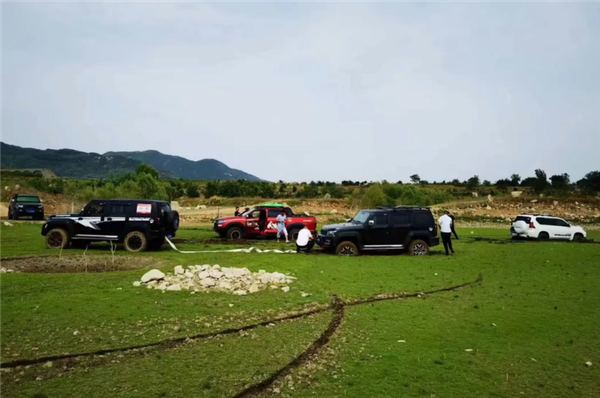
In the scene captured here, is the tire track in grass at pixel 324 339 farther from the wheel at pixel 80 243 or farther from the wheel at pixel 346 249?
the wheel at pixel 80 243

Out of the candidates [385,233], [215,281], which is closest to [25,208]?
[385,233]

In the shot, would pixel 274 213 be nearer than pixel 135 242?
No

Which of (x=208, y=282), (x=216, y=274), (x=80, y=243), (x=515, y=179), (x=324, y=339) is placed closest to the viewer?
(x=324, y=339)

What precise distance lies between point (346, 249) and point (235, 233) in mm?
8170

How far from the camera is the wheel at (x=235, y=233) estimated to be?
24.8 metres

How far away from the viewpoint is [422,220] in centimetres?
1930

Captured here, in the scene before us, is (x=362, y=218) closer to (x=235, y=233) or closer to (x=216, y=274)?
(x=235, y=233)

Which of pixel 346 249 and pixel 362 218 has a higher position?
pixel 362 218

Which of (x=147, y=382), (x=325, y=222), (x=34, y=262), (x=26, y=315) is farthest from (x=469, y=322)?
(x=325, y=222)

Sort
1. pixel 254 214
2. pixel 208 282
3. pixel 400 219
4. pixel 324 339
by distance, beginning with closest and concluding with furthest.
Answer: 1. pixel 324 339
2. pixel 208 282
3. pixel 400 219
4. pixel 254 214

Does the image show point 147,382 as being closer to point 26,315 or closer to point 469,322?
point 26,315

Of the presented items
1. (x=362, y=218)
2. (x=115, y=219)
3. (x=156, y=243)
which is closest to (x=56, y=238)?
(x=115, y=219)

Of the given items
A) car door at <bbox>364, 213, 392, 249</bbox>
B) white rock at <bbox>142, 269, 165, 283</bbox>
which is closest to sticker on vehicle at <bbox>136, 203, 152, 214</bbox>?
white rock at <bbox>142, 269, 165, 283</bbox>

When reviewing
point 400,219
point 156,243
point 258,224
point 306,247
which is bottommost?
point 306,247
